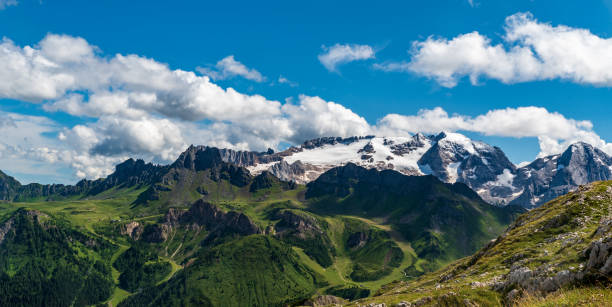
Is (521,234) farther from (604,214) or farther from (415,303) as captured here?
(415,303)

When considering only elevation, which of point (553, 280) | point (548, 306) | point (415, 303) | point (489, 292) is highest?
point (548, 306)

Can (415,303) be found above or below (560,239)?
below

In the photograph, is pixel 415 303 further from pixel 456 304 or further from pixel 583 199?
pixel 583 199

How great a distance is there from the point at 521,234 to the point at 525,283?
181 feet

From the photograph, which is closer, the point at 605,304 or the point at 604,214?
the point at 605,304

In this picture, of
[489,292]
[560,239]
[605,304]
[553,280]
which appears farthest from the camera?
[560,239]

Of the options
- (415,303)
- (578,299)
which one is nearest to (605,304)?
(578,299)

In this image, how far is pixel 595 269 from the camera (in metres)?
31.3

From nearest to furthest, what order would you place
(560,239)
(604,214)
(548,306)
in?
(548,306)
(560,239)
(604,214)

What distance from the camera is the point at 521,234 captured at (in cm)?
8631

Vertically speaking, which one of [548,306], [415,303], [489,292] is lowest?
[415,303]

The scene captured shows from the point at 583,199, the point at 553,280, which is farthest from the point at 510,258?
the point at 553,280

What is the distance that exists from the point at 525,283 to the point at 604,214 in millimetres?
48987

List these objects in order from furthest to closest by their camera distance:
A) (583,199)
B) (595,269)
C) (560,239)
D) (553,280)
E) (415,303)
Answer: (583,199) → (560,239) → (415,303) → (553,280) → (595,269)
